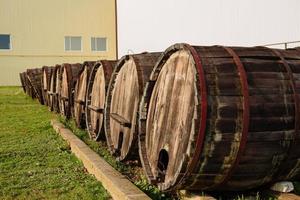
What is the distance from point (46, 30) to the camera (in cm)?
3409

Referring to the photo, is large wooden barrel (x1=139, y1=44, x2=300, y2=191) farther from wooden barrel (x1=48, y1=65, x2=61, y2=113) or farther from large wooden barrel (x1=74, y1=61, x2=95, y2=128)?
wooden barrel (x1=48, y1=65, x2=61, y2=113)

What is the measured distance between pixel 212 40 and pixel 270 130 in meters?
7.46

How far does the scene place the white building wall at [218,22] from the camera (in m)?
8.45

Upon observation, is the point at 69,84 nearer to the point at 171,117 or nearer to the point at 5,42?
the point at 171,117

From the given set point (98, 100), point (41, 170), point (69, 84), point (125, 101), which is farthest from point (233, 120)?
point (69, 84)

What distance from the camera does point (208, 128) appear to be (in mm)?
3789

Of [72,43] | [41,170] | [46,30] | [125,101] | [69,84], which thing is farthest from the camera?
[72,43]

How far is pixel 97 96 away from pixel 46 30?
27135mm

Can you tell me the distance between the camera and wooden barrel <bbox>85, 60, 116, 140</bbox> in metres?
7.43

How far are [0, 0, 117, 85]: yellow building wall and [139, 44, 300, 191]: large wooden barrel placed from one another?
1209 inches

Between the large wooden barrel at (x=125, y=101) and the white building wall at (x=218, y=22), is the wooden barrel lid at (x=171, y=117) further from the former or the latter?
the white building wall at (x=218, y=22)

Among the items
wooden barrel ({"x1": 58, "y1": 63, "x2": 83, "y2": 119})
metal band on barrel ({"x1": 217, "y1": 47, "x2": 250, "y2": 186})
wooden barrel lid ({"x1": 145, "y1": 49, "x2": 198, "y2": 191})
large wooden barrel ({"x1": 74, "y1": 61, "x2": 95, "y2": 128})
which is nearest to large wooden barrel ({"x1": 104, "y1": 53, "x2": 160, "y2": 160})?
wooden barrel lid ({"x1": 145, "y1": 49, "x2": 198, "y2": 191})

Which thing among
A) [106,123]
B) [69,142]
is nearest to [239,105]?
[106,123]

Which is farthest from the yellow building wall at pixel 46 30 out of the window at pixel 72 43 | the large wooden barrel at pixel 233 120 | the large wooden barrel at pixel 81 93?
the large wooden barrel at pixel 233 120
